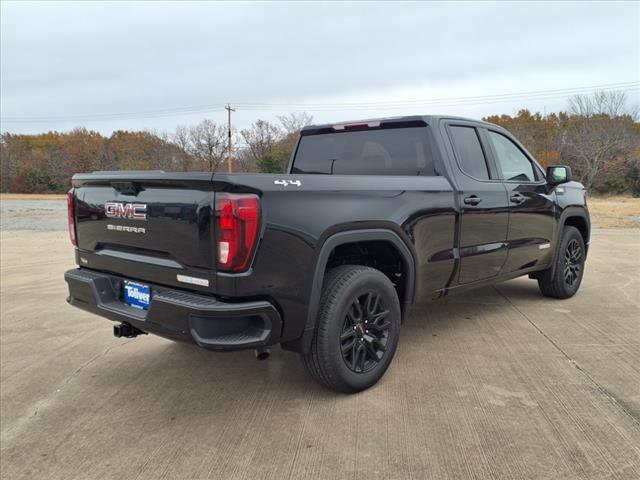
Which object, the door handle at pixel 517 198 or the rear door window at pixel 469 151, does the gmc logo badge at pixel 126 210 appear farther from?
the door handle at pixel 517 198

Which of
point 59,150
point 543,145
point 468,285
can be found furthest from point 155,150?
point 468,285

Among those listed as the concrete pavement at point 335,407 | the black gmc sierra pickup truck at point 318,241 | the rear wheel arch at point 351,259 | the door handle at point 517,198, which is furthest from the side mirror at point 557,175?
the rear wheel arch at point 351,259

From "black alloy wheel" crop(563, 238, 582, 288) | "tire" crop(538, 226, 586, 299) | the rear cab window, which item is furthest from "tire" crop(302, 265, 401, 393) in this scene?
"black alloy wheel" crop(563, 238, 582, 288)

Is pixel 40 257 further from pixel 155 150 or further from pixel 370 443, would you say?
pixel 155 150

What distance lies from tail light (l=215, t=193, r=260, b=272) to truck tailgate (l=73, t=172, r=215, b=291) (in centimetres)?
6

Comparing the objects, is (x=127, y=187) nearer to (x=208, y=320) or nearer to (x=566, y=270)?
(x=208, y=320)

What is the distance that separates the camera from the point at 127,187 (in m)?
3.05

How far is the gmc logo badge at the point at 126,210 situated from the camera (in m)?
2.95

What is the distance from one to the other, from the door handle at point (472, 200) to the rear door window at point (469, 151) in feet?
0.72

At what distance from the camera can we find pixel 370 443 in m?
2.68

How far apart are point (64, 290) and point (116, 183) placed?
3.91 m

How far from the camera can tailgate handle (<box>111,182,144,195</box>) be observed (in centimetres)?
299

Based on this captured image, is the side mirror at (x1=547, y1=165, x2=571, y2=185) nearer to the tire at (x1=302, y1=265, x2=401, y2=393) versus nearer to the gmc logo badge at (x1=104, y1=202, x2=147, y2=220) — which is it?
the tire at (x1=302, y1=265, x2=401, y2=393)

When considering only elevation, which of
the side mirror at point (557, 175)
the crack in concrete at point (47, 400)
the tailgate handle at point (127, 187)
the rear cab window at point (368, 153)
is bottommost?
the crack in concrete at point (47, 400)
